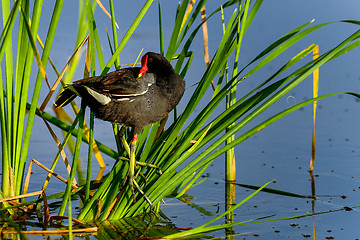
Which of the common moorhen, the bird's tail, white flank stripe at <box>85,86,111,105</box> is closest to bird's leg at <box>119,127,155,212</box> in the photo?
the common moorhen

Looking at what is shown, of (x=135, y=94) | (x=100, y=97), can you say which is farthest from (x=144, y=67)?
(x=100, y=97)

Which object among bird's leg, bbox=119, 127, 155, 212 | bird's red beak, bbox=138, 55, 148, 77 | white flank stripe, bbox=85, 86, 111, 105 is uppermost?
bird's red beak, bbox=138, 55, 148, 77

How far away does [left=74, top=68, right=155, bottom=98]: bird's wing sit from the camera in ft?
7.97

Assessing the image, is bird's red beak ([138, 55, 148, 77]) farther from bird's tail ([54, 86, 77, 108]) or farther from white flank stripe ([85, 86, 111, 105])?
bird's tail ([54, 86, 77, 108])

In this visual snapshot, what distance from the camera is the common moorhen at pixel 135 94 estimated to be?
246 cm

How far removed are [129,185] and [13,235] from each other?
624 mm

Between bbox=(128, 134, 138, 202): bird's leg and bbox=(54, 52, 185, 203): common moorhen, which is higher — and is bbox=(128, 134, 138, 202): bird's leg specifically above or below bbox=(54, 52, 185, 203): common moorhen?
below

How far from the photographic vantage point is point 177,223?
2730 millimetres

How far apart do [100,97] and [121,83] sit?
0.43 feet

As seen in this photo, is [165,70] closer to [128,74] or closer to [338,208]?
[128,74]

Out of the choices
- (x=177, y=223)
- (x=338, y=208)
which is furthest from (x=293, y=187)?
(x=177, y=223)

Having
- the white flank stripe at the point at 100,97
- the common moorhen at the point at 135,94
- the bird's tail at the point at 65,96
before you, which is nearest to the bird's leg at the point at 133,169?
the common moorhen at the point at 135,94

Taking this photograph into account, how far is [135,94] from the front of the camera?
8.23 ft

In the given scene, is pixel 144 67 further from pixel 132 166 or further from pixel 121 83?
pixel 132 166
